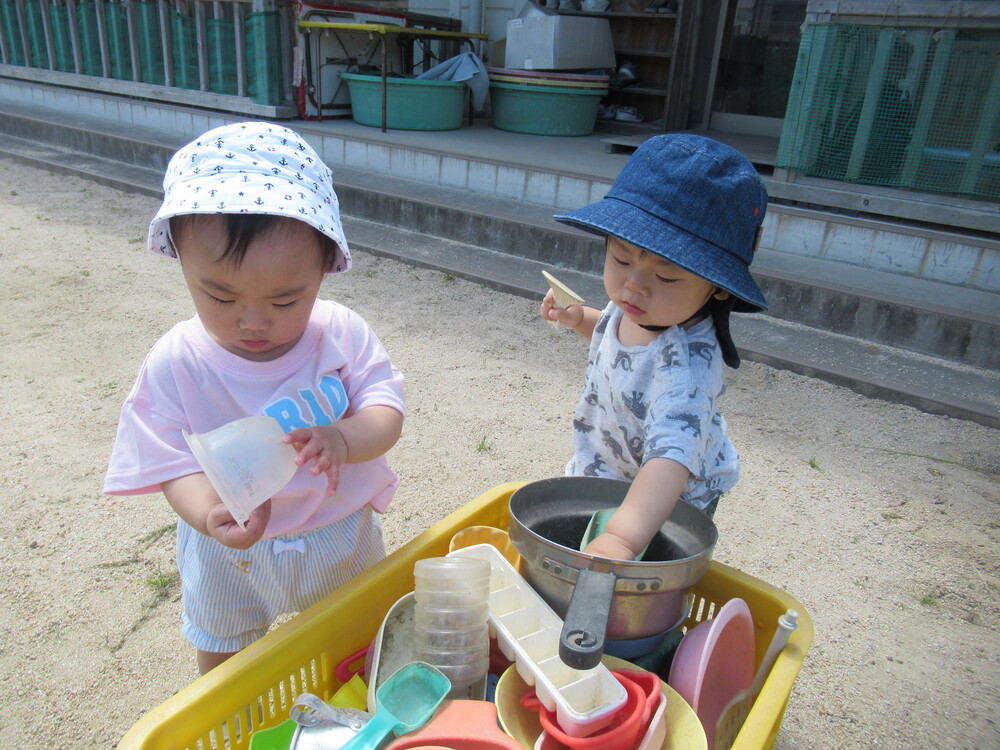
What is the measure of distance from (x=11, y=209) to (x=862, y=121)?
5512 mm

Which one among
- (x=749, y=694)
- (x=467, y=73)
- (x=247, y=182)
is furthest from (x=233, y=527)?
(x=467, y=73)

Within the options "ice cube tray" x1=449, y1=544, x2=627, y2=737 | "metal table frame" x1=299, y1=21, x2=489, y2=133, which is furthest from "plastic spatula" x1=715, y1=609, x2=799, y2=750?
"metal table frame" x1=299, y1=21, x2=489, y2=133

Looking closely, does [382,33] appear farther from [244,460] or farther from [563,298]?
[244,460]

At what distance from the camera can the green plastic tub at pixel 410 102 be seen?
19.8 ft

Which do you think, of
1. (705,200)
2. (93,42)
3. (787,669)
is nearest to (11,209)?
(93,42)

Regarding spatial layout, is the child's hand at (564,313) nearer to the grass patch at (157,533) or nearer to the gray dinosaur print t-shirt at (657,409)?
the gray dinosaur print t-shirt at (657,409)

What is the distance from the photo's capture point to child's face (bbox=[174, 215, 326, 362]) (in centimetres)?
96

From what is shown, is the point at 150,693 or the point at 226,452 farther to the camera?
the point at 150,693

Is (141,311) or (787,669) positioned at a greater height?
(787,669)

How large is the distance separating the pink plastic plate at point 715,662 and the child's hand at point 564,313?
0.65m

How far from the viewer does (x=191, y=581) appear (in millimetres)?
1210

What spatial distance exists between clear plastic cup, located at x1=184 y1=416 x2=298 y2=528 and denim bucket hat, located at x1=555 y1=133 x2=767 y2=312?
61 cm

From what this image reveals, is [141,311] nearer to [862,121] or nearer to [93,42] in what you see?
[862,121]

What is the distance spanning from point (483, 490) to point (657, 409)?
3.68 ft
